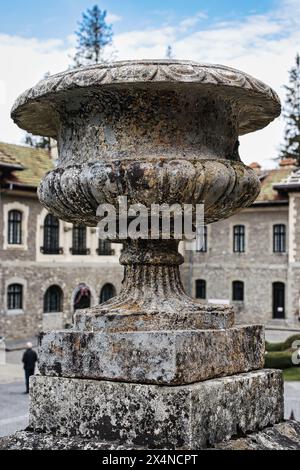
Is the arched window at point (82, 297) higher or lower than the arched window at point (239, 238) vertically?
lower

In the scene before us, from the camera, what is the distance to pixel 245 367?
3.70 m

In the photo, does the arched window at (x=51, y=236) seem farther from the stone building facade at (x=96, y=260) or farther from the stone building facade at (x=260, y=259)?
the stone building facade at (x=260, y=259)

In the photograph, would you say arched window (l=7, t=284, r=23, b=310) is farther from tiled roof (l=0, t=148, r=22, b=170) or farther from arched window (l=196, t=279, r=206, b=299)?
arched window (l=196, t=279, r=206, b=299)

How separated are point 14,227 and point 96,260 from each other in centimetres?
513

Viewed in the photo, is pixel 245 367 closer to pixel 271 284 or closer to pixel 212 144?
pixel 212 144

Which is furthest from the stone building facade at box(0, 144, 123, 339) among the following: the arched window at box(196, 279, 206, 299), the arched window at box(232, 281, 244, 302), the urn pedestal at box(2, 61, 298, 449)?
the urn pedestal at box(2, 61, 298, 449)

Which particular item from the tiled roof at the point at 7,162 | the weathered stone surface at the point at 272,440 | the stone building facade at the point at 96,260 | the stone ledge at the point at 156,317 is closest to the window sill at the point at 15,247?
the stone building facade at the point at 96,260

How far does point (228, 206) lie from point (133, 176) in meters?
0.60

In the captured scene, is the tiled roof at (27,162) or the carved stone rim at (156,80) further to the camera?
the tiled roof at (27,162)

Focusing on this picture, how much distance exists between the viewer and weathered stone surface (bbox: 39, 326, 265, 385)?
3.22 m

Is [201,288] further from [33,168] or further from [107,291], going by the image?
[33,168]

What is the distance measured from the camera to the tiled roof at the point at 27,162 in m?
25.3

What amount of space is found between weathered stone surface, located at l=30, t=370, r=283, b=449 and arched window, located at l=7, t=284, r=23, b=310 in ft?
72.2

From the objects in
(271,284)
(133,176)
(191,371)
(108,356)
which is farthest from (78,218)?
(271,284)
